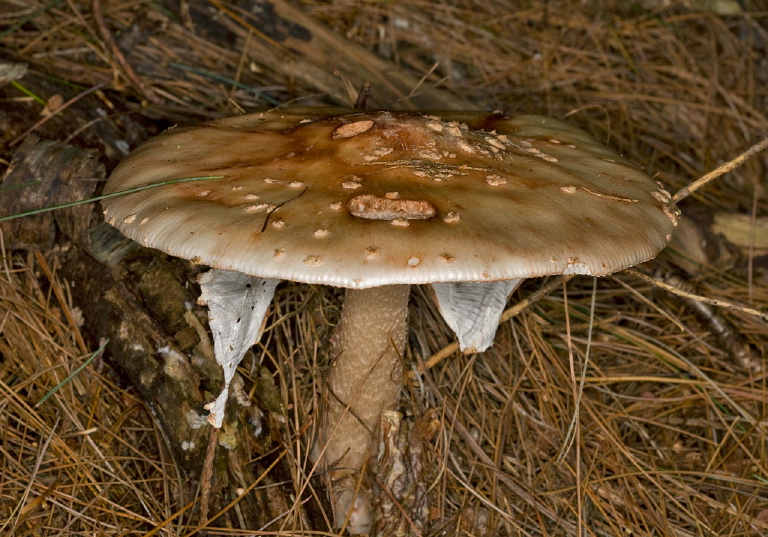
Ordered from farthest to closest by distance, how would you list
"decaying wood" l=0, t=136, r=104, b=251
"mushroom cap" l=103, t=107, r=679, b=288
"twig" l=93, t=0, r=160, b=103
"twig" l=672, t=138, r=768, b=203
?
"twig" l=93, t=0, r=160, b=103, "decaying wood" l=0, t=136, r=104, b=251, "twig" l=672, t=138, r=768, b=203, "mushroom cap" l=103, t=107, r=679, b=288

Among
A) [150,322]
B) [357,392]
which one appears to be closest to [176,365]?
[150,322]

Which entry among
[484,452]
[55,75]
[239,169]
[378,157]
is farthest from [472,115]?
[55,75]

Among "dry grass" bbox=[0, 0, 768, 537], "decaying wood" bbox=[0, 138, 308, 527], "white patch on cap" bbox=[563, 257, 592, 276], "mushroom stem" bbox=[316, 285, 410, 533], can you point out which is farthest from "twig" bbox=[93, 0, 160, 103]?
"white patch on cap" bbox=[563, 257, 592, 276]

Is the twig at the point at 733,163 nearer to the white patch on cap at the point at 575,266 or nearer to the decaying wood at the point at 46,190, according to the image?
the white patch on cap at the point at 575,266

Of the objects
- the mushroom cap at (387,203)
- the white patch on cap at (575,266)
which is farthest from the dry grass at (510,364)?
the white patch on cap at (575,266)

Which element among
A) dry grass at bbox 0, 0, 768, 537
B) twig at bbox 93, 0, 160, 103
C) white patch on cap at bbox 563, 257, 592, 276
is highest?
white patch on cap at bbox 563, 257, 592, 276

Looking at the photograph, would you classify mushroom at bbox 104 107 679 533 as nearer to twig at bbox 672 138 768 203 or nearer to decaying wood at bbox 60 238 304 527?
decaying wood at bbox 60 238 304 527
